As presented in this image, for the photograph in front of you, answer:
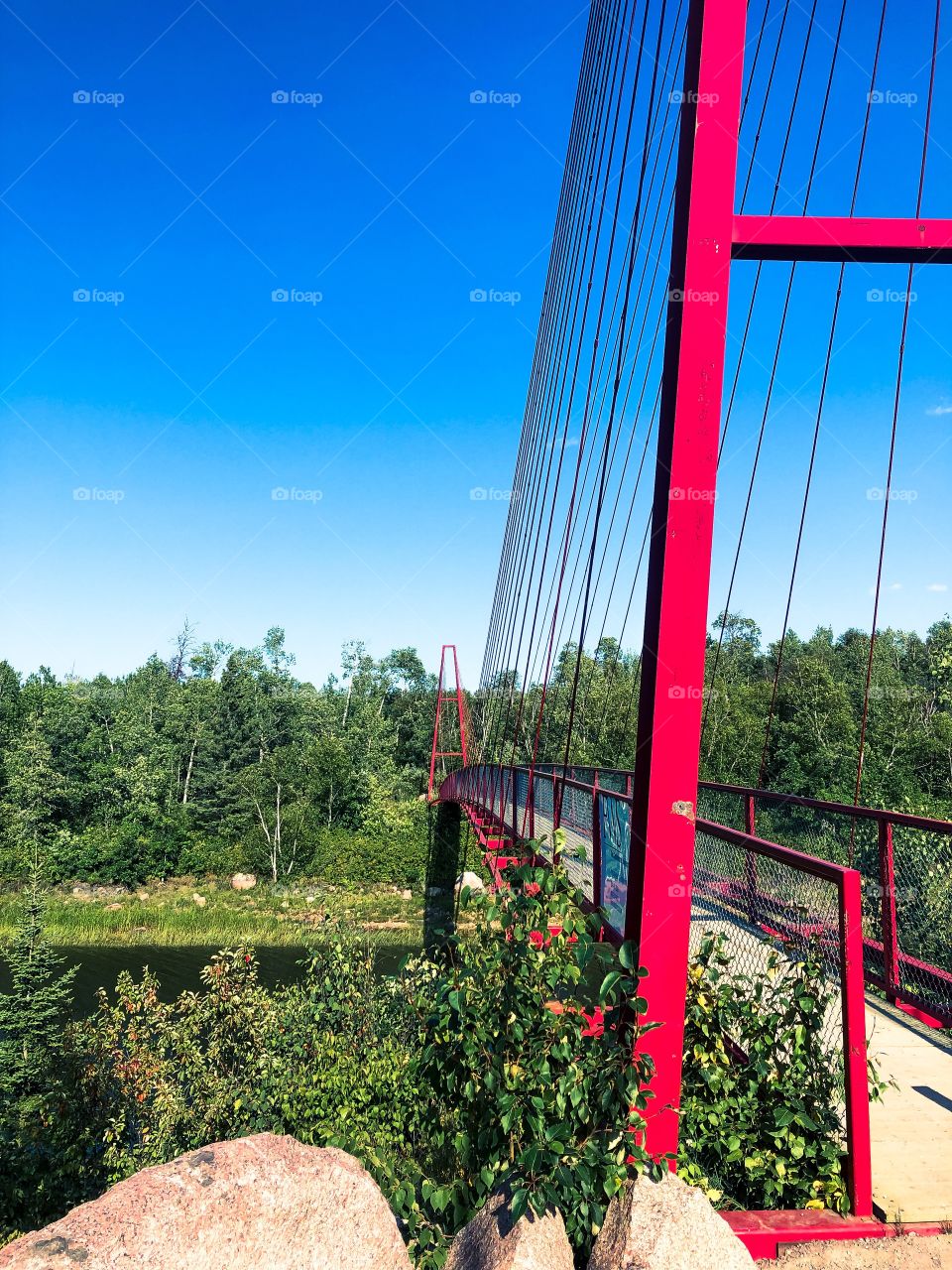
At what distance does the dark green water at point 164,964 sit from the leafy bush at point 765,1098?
19236 mm

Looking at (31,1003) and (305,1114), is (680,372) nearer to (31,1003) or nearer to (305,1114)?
(305,1114)

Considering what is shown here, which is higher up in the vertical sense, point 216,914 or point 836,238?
point 836,238

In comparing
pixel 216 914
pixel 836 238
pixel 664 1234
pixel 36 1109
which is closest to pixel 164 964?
pixel 216 914

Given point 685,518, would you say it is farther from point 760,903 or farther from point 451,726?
point 451,726

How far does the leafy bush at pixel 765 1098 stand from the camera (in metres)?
2.78

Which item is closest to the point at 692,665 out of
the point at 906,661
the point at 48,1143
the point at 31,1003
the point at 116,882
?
the point at 48,1143

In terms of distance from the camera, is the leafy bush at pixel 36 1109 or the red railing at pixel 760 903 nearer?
the red railing at pixel 760 903

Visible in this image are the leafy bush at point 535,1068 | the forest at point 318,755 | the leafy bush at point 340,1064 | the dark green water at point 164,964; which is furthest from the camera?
the forest at point 318,755

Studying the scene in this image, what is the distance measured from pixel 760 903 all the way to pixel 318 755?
37593 mm

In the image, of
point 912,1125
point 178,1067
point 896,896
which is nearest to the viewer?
point 912,1125

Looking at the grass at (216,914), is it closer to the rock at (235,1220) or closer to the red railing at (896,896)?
the red railing at (896,896)

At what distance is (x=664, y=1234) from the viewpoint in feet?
7.36

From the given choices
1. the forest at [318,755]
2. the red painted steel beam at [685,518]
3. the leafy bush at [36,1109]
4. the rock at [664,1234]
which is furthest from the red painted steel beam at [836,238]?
the forest at [318,755]

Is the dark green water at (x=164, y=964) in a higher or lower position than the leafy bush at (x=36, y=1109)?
lower
